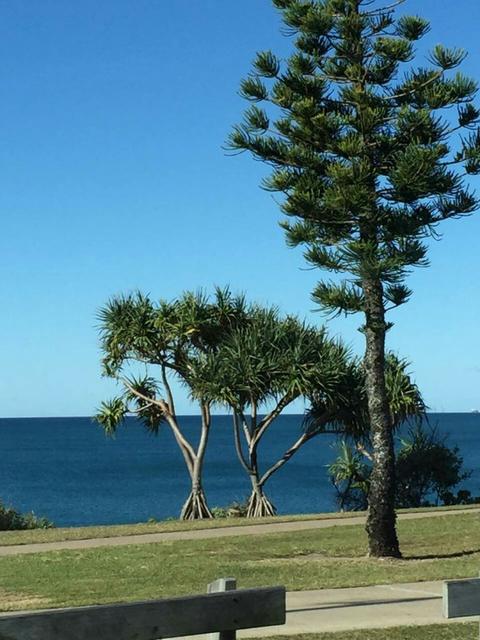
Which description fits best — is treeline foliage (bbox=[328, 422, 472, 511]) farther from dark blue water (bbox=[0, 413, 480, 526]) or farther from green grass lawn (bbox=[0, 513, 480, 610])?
green grass lawn (bbox=[0, 513, 480, 610])

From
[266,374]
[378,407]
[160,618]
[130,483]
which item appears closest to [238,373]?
[266,374]

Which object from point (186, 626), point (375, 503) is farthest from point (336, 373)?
point (186, 626)

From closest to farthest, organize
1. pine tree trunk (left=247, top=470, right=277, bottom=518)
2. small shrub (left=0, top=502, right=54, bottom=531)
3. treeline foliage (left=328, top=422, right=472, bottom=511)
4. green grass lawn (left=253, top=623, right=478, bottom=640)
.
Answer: green grass lawn (left=253, top=623, right=478, bottom=640)
small shrub (left=0, top=502, right=54, bottom=531)
pine tree trunk (left=247, top=470, right=277, bottom=518)
treeline foliage (left=328, top=422, right=472, bottom=511)

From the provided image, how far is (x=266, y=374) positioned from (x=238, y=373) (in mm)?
788

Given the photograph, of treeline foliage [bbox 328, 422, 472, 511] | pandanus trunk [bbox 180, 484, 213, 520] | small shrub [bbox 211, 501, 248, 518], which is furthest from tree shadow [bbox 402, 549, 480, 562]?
treeline foliage [bbox 328, 422, 472, 511]

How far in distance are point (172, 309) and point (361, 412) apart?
541 centimetres

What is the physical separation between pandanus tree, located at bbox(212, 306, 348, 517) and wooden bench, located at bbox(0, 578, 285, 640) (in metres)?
20.9

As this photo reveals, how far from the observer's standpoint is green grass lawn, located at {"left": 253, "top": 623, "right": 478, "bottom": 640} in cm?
941

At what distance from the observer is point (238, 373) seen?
2702cm

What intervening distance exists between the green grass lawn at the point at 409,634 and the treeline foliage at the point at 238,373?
666 inches

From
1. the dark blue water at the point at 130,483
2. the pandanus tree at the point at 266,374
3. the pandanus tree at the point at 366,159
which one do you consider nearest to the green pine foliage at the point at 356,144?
the pandanus tree at the point at 366,159

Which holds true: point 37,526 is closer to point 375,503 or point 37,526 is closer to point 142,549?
point 142,549

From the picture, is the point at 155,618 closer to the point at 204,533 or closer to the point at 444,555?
the point at 444,555

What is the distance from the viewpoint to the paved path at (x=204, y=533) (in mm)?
18000
